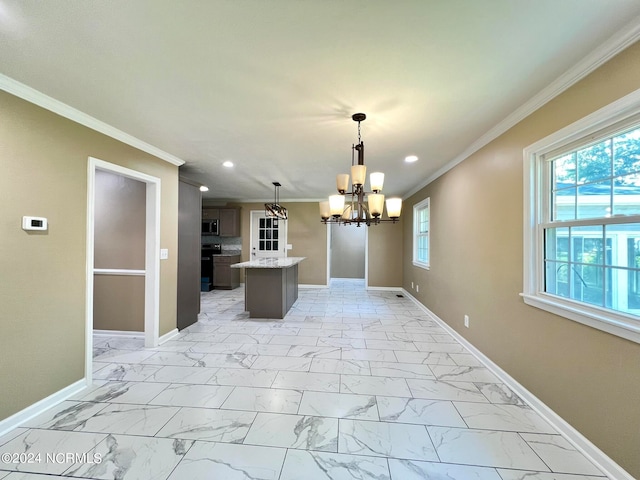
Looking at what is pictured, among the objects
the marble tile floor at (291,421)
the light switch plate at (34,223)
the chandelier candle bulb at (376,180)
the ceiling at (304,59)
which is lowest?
the marble tile floor at (291,421)

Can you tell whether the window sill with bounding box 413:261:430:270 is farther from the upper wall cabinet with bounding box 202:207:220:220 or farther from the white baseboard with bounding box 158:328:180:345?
the upper wall cabinet with bounding box 202:207:220:220

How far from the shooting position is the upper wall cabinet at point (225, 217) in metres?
6.93

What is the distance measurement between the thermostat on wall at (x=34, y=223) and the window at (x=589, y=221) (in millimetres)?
3777

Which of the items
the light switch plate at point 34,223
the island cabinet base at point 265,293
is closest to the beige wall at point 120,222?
the light switch plate at point 34,223

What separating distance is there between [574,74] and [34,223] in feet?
12.6

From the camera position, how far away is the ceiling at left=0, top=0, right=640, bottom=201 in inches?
48.3

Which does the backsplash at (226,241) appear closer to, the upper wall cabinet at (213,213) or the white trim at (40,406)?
the upper wall cabinet at (213,213)

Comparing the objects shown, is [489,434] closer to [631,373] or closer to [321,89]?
[631,373]

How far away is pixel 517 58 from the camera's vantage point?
152 centimetres

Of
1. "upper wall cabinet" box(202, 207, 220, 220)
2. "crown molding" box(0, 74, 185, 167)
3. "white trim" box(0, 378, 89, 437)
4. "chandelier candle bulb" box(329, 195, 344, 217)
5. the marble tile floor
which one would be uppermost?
"crown molding" box(0, 74, 185, 167)

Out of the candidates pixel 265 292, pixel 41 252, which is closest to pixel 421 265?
pixel 265 292

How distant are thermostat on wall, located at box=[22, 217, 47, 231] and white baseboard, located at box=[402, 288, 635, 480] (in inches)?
156

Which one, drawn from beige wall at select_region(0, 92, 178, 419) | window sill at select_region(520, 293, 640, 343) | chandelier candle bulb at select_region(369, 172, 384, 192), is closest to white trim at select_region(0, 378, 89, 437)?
beige wall at select_region(0, 92, 178, 419)

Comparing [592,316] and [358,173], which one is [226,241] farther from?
[592,316]
